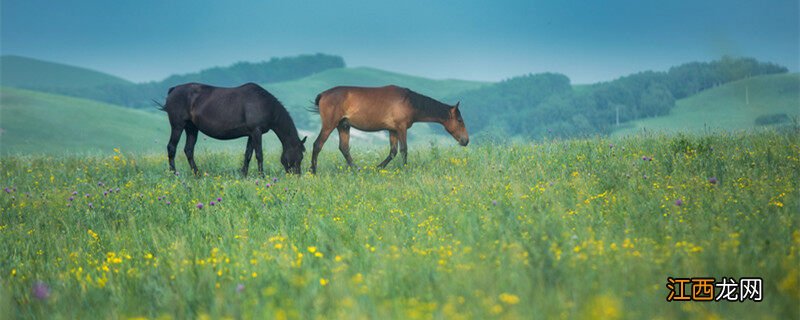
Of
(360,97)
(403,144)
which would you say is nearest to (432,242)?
(403,144)

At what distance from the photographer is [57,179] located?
13.6m

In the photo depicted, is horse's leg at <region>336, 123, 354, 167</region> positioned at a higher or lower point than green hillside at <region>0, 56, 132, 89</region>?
lower

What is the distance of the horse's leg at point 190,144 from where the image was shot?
14.0 meters

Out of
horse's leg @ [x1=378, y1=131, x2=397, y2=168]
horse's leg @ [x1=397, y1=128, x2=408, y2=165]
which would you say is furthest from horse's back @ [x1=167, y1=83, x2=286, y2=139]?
horse's leg @ [x1=397, y1=128, x2=408, y2=165]

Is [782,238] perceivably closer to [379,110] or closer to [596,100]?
[379,110]

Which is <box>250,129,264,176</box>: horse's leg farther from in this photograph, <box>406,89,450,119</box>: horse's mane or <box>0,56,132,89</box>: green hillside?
<box>0,56,132,89</box>: green hillside

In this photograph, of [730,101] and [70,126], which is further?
[730,101]

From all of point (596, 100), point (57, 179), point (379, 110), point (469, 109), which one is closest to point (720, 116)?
point (596, 100)

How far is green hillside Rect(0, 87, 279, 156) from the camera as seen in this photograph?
2537 inches

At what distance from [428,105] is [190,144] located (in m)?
5.94

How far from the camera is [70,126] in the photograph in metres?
71.8

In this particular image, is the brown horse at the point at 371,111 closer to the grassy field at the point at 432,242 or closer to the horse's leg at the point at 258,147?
the horse's leg at the point at 258,147

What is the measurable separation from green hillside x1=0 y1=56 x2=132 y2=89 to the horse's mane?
577ft

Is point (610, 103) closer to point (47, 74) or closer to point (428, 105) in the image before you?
point (428, 105)
